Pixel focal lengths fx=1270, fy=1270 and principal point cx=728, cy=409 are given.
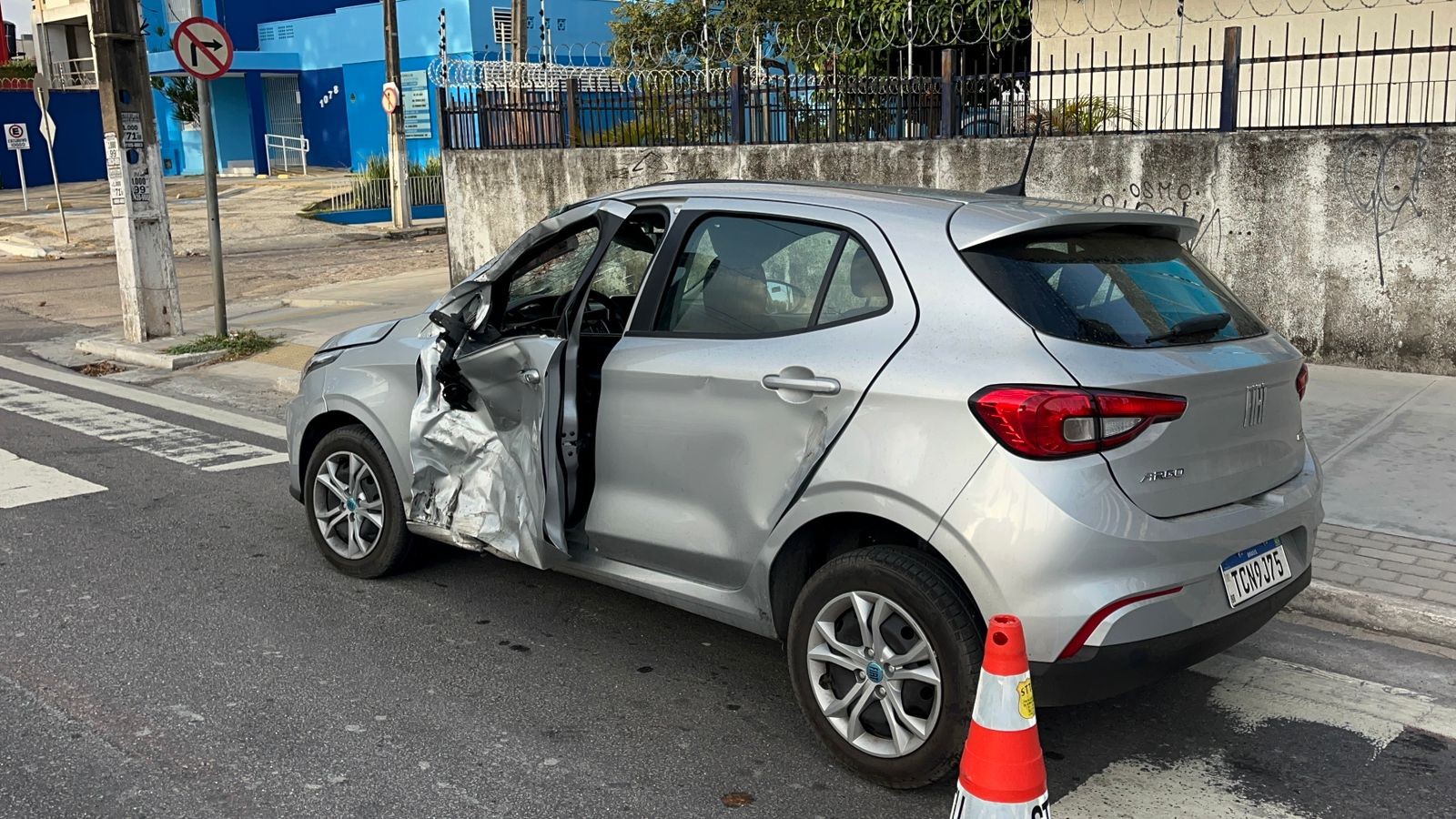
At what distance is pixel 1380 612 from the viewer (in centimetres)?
498

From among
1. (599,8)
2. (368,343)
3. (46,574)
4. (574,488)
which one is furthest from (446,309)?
(599,8)

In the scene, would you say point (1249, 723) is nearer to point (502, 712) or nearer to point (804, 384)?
point (804, 384)

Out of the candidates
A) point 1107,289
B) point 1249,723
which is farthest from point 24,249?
point 1249,723

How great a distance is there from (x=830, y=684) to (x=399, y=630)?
1.95m

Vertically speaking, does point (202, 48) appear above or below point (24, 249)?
above

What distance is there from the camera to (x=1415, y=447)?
7199 millimetres

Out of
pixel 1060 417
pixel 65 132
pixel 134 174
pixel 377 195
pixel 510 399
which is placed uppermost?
pixel 65 132

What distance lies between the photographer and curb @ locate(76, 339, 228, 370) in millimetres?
11859

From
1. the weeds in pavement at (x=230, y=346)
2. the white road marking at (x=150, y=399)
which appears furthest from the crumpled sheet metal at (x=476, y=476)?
the weeds in pavement at (x=230, y=346)

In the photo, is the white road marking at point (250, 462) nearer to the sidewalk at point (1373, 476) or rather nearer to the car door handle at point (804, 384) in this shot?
the sidewalk at point (1373, 476)

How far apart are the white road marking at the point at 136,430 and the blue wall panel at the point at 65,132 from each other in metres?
38.5

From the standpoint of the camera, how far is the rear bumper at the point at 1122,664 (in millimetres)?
3379

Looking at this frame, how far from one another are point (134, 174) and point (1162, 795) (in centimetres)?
1168

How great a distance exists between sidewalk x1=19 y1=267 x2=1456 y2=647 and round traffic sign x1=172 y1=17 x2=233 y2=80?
2662mm
